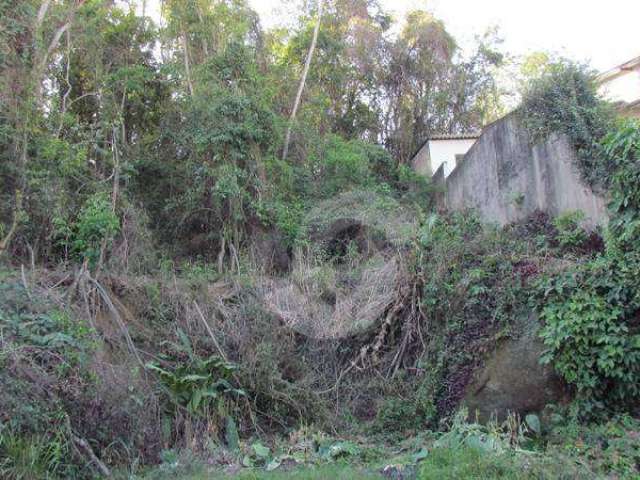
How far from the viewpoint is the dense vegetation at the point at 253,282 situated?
7066mm

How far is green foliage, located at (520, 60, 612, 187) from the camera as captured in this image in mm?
10273

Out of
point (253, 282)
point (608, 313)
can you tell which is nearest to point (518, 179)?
point (608, 313)

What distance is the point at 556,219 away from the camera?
10469 millimetres

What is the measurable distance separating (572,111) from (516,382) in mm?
5367

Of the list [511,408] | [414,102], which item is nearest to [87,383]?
[511,408]

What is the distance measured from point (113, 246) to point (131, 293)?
1384 mm

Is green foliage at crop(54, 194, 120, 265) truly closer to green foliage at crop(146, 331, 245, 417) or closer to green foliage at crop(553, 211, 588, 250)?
green foliage at crop(146, 331, 245, 417)

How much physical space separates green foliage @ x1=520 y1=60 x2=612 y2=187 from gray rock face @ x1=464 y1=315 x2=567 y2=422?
366cm

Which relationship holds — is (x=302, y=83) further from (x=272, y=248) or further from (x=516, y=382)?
(x=516, y=382)

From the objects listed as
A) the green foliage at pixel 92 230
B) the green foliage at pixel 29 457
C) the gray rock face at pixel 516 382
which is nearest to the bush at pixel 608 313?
the gray rock face at pixel 516 382

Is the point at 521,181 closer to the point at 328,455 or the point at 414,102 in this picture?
the point at 328,455

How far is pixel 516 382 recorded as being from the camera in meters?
7.77

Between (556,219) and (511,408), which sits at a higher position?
(556,219)

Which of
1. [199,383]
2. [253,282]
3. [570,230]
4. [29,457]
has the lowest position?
[29,457]
